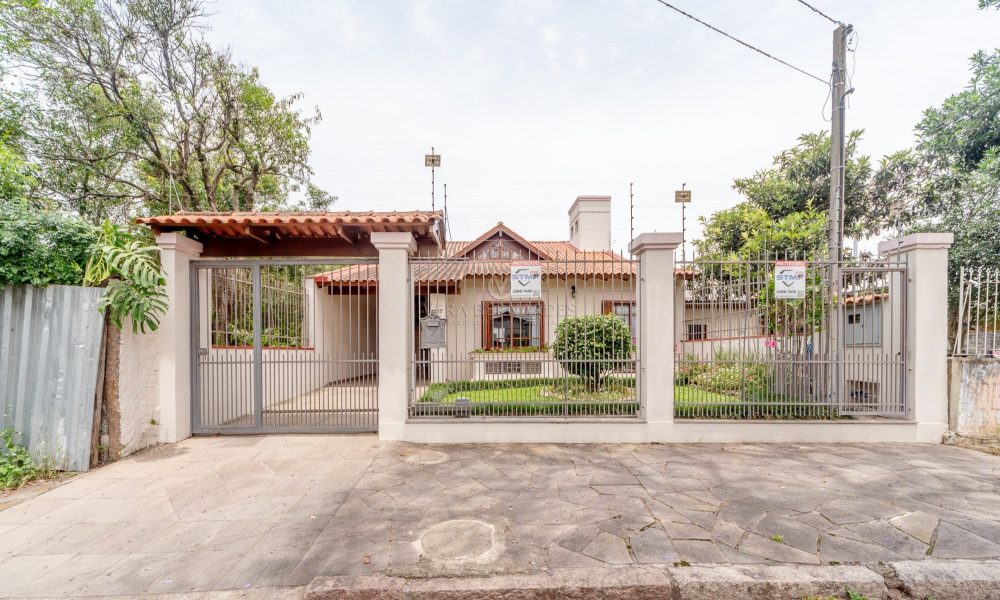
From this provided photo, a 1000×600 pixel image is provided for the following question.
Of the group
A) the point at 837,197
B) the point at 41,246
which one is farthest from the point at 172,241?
the point at 837,197

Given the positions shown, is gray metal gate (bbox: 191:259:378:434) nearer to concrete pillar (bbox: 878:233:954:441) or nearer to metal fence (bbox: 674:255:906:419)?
metal fence (bbox: 674:255:906:419)

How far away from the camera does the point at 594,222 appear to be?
15219 millimetres

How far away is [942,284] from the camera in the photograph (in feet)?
16.9

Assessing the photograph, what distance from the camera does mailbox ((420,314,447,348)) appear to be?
17.8 feet

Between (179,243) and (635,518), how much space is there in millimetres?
6364

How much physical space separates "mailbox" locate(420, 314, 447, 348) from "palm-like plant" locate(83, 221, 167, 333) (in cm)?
315

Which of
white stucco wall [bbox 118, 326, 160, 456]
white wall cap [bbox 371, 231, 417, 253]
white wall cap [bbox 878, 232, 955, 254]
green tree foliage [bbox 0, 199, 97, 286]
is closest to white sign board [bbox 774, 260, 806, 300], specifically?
white wall cap [bbox 878, 232, 955, 254]

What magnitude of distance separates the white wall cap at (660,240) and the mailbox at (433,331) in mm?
2926

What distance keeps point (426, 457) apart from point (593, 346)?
9.84 ft

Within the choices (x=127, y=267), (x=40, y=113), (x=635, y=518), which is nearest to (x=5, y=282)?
(x=127, y=267)

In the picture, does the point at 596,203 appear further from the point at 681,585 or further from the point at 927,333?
the point at 681,585

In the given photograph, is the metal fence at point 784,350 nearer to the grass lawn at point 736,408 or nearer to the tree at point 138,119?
the grass lawn at point 736,408

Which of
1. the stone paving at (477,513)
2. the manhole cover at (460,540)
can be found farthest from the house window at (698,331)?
the manhole cover at (460,540)

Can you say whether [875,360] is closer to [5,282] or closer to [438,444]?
[438,444]
